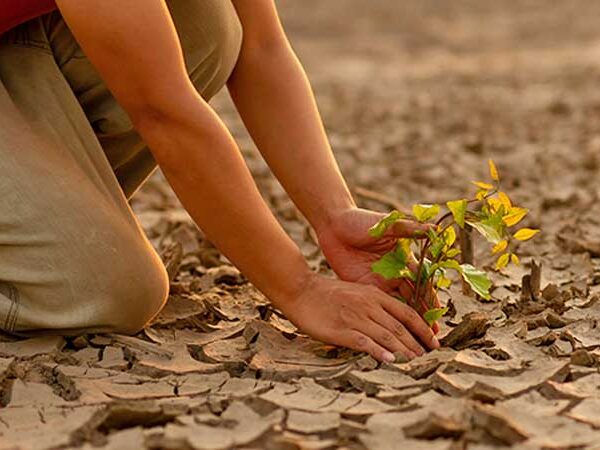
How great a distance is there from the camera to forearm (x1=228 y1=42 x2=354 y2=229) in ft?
7.69

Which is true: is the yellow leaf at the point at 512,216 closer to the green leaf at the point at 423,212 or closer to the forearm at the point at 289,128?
the green leaf at the point at 423,212

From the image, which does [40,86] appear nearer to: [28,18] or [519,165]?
[28,18]

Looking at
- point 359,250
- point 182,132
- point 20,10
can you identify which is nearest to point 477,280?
point 359,250

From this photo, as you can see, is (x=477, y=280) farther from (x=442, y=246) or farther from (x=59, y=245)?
(x=59, y=245)

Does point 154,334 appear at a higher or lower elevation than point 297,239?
higher

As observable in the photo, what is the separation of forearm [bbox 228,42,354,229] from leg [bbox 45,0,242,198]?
0.06 m

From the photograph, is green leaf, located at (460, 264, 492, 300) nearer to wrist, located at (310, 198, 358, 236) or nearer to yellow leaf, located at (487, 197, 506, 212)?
yellow leaf, located at (487, 197, 506, 212)

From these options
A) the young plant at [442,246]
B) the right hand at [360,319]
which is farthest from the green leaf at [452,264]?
the right hand at [360,319]

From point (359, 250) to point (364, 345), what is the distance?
276mm

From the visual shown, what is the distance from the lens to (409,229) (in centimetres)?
208

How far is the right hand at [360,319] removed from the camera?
6.65ft

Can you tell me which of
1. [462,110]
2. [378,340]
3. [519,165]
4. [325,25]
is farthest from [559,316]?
[325,25]

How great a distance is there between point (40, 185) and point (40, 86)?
0.68 ft

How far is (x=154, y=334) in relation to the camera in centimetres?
225
